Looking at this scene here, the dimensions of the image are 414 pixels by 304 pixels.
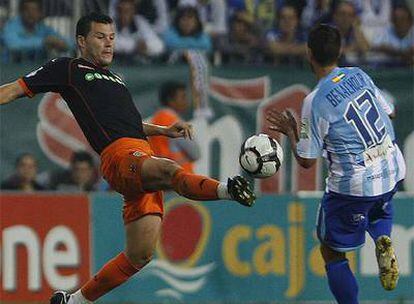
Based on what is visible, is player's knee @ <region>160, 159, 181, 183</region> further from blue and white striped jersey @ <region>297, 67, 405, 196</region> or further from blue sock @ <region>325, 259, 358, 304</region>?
blue sock @ <region>325, 259, 358, 304</region>

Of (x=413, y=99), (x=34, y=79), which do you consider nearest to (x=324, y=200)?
(x=34, y=79)

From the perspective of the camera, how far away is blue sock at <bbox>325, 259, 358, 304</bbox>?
Result: 1128cm

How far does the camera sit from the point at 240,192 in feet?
31.9

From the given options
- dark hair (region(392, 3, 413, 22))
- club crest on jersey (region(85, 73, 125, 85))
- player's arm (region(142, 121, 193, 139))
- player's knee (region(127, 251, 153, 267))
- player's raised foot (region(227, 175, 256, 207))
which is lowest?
player's knee (region(127, 251, 153, 267))

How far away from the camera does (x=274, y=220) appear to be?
14.2 metres

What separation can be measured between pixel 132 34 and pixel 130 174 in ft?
18.0

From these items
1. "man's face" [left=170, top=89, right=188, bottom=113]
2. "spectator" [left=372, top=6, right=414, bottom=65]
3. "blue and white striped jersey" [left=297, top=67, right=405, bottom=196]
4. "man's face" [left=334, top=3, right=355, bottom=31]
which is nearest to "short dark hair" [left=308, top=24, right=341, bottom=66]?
"blue and white striped jersey" [left=297, top=67, right=405, bottom=196]

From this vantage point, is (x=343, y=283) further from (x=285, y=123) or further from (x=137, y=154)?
(x=137, y=154)

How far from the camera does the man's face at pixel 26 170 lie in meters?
14.2

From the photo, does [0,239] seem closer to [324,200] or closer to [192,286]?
[192,286]

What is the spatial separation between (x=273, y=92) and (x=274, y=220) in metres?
1.35

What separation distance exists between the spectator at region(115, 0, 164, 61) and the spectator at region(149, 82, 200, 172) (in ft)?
3.76

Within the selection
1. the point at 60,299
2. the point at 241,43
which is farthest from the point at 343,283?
the point at 241,43

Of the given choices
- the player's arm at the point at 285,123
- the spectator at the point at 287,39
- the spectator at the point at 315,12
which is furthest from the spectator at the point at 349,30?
the player's arm at the point at 285,123
